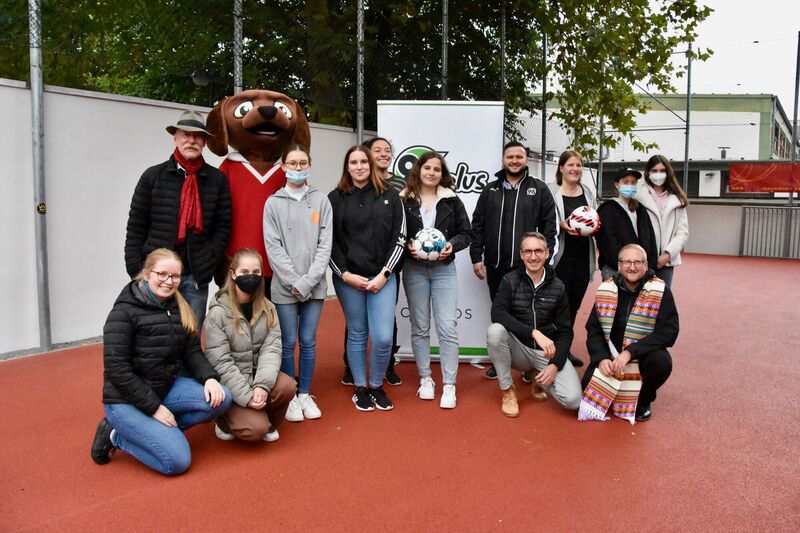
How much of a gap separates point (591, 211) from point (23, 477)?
3684 millimetres

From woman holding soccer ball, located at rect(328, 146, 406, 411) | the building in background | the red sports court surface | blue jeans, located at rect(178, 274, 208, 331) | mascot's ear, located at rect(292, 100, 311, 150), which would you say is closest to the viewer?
the red sports court surface

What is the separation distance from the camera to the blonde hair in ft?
9.61

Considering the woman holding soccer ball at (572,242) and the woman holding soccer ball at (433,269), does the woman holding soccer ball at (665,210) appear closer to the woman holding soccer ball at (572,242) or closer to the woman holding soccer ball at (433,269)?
the woman holding soccer ball at (572,242)

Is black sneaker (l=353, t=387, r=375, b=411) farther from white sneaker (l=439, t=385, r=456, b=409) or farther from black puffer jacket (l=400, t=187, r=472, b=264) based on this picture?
black puffer jacket (l=400, t=187, r=472, b=264)

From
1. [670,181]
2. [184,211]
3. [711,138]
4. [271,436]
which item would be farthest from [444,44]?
[711,138]

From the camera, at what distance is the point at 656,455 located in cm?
318

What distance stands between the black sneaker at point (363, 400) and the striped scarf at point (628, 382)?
51.0 inches

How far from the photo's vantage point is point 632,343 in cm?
369

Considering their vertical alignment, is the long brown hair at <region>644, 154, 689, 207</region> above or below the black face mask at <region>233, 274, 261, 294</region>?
above

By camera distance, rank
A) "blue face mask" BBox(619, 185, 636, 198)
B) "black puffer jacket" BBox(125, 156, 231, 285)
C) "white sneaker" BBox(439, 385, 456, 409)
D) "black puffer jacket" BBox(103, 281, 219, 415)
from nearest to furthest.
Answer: "black puffer jacket" BBox(103, 281, 219, 415) → "black puffer jacket" BBox(125, 156, 231, 285) → "white sneaker" BBox(439, 385, 456, 409) → "blue face mask" BBox(619, 185, 636, 198)

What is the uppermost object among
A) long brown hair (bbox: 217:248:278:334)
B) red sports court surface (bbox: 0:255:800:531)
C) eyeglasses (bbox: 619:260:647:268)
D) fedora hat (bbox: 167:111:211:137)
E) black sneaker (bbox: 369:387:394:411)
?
fedora hat (bbox: 167:111:211:137)

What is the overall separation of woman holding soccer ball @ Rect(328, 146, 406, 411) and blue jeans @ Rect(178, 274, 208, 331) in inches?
31.4

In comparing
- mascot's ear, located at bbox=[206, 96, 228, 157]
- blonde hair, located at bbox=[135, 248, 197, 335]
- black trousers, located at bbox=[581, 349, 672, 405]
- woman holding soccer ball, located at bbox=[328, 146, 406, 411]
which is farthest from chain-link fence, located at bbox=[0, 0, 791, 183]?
black trousers, located at bbox=[581, 349, 672, 405]

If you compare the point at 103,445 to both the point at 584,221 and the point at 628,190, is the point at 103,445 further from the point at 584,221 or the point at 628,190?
the point at 628,190
